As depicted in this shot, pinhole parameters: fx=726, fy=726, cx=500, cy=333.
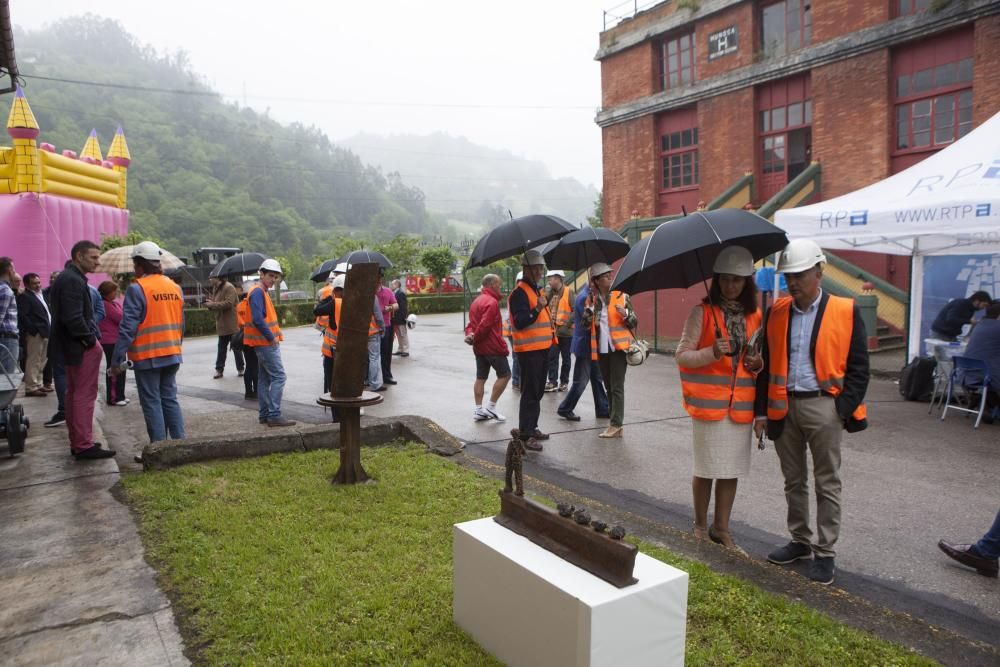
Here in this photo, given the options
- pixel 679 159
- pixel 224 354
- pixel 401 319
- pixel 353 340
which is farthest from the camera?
pixel 679 159

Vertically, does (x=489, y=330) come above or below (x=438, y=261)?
below

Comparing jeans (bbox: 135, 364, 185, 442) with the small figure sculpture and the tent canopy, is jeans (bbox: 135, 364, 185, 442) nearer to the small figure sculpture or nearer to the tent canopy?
the small figure sculpture

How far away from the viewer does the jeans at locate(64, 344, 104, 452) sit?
6324 millimetres

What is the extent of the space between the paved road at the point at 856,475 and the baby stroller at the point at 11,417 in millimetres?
2342

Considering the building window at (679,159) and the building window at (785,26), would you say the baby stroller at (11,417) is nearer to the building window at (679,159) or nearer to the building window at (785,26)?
the building window at (785,26)

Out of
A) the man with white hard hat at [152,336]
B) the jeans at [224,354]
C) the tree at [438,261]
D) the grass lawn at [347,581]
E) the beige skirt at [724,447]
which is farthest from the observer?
the tree at [438,261]

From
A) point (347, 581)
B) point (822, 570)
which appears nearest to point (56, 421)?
point (347, 581)

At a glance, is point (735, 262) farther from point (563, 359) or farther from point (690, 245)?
point (563, 359)

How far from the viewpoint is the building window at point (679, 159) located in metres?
24.7

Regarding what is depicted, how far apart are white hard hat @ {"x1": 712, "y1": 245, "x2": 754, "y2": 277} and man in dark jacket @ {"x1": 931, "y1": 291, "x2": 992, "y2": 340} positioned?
24.7 ft

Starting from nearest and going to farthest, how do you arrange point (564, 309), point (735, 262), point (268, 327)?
point (735, 262) < point (268, 327) < point (564, 309)

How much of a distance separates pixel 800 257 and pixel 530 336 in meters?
3.60

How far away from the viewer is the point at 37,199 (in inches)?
861

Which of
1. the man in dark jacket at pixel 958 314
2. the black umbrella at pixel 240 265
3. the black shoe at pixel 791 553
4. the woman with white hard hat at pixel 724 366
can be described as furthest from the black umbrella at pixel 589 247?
the black umbrella at pixel 240 265
